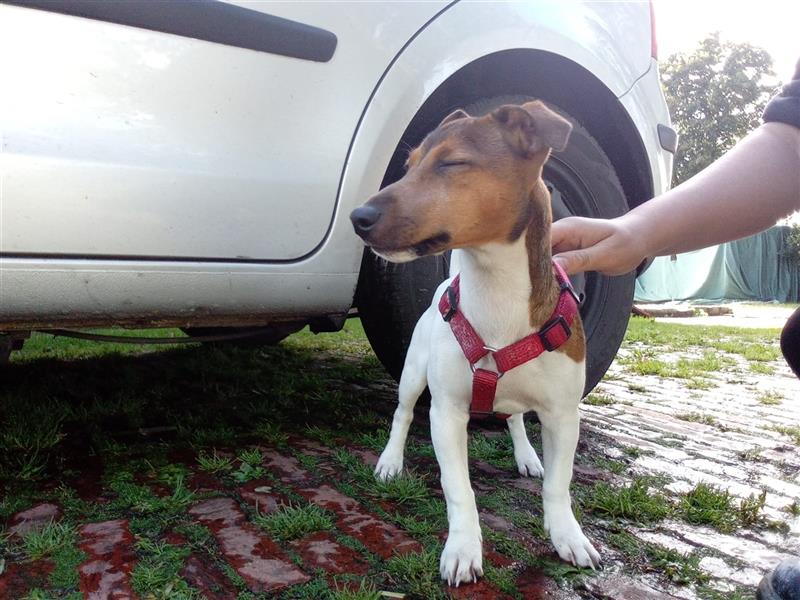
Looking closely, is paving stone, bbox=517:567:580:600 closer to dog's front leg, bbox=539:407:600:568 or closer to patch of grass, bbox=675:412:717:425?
dog's front leg, bbox=539:407:600:568

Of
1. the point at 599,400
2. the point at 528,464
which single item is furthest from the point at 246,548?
the point at 599,400

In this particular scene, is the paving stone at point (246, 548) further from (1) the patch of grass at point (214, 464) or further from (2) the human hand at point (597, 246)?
(2) the human hand at point (597, 246)

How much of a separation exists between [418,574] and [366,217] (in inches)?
36.3

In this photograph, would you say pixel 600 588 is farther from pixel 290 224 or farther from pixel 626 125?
pixel 626 125

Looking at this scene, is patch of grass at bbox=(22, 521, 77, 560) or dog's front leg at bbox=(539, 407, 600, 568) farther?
dog's front leg at bbox=(539, 407, 600, 568)

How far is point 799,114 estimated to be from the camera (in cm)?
154

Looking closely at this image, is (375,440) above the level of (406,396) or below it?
below

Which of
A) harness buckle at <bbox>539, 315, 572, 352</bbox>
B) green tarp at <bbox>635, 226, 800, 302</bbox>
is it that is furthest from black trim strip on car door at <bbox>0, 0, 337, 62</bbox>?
green tarp at <bbox>635, 226, 800, 302</bbox>

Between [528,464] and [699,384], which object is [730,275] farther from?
[528,464]

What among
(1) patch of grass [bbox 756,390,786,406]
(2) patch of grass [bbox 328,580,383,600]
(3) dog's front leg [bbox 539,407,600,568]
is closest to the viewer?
(2) patch of grass [bbox 328,580,383,600]

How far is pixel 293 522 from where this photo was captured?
1873 mm

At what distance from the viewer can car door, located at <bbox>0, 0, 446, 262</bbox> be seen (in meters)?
1.81

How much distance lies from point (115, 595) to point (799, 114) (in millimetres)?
1931

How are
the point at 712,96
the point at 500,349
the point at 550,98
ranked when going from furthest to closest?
the point at 712,96 < the point at 550,98 < the point at 500,349
